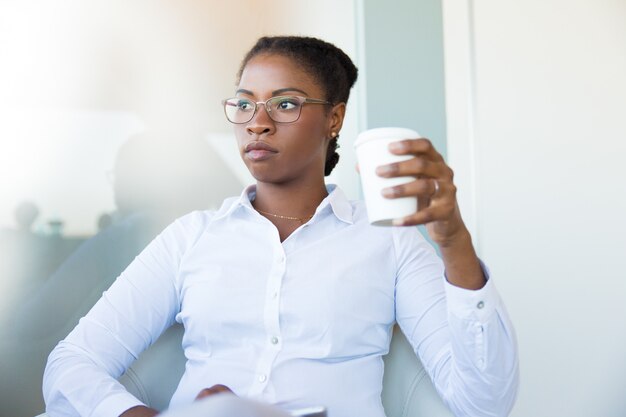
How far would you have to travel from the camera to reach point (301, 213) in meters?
1.67

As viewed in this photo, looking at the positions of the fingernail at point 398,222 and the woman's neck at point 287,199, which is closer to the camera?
the fingernail at point 398,222

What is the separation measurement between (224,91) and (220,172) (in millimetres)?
249

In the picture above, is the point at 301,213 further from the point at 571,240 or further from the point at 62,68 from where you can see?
the point at 571,240

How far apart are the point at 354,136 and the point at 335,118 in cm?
48

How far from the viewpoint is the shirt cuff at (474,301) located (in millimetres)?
1173

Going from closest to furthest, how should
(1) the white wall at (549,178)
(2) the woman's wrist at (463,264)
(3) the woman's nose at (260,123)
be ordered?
(2) the woman's wrist at (463,264) < (3) the woman's nose at (260,123) < (1) the white wall at (549,178)

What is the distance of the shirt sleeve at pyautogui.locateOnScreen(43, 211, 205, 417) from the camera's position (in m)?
1.36

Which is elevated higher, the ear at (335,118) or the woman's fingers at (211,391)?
the ear at (335,118)

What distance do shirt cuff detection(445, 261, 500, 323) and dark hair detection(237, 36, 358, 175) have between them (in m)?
0.70

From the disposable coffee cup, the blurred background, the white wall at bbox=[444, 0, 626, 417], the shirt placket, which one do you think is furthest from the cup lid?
the white wall at bbox=[444, 0, 626, 417]

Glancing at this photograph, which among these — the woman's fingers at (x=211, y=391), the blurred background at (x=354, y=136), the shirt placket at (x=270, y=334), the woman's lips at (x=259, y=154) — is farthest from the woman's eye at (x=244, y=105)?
the woman's fingers at (x=211, y=391)

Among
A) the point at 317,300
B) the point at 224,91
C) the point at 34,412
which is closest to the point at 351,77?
the point at 224,91

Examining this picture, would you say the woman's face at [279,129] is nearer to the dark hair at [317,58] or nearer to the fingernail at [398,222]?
the dark hair at [317,58]

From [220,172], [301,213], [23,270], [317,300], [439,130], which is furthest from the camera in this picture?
[439,130]
